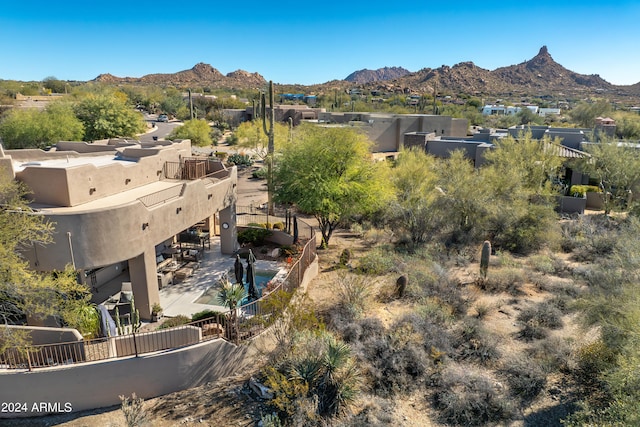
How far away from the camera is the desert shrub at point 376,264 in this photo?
62.7 ft

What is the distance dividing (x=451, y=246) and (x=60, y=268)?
18102 millimetres

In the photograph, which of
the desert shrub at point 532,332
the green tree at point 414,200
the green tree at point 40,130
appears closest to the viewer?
the desert shrub at point 532,332

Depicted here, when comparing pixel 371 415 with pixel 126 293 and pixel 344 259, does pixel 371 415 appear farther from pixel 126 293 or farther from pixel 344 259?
pixel 344 259

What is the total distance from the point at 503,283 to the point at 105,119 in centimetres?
3542

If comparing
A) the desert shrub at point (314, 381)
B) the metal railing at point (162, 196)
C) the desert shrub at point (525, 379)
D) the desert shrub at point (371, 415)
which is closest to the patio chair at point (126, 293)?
the metal railing at point (162, 196)

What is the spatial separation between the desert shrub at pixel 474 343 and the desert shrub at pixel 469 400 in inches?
42.6

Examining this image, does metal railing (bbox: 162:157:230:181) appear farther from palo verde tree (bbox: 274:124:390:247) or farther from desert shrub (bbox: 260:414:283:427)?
desert shrub (bbox: 260:414:283:427)

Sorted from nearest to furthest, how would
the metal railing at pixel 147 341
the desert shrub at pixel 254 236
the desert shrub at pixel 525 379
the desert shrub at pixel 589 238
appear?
the metal railing at pixel 147 341
the desert shrub at pixel 525 379
the desert shrub at pixel 589 238
the desert shrub at pixel 254 236

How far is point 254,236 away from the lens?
22.5 meters

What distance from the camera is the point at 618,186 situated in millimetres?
28688

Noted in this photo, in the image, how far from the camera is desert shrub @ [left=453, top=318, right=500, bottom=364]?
1303cm

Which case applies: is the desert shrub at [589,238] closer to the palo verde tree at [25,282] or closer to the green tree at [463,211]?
the green tree at [463,211]

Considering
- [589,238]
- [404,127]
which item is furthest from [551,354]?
[404,127]

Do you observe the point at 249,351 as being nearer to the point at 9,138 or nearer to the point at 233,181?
the point at 233,181
